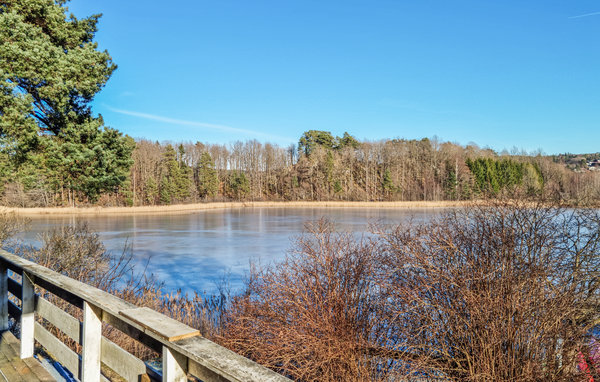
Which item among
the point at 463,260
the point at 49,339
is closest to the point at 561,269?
the point at 463,260

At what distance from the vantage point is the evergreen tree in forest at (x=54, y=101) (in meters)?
7.77

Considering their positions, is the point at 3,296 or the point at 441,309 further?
the point at 441,309

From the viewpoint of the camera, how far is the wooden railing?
1.17 m

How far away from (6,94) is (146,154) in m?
47.0

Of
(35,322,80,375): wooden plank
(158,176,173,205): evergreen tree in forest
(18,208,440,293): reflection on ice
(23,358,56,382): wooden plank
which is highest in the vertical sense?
(158,176,173,205): evergreen tree in forest

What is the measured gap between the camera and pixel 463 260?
191 inches

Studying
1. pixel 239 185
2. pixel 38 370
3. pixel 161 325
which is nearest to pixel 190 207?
pixel 239 185

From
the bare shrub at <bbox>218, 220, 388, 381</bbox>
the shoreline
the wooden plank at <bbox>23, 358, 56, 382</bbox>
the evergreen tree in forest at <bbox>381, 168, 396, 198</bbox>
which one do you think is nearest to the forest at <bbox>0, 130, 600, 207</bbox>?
the evergreen tree in forest at <bbox>381, 168, 396, 198</bbox>

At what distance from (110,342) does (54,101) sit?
336 inches

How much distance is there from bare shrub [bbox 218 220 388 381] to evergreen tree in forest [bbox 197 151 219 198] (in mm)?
51342

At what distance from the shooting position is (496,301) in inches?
158

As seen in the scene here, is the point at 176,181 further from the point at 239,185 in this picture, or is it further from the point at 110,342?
the point at 110,342

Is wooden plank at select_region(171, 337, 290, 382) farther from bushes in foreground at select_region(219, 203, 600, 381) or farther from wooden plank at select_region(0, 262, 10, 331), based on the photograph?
bushes in foreground at select_region(219, 203, 600, 381)

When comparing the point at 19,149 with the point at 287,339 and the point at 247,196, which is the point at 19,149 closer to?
the point at 287,339
